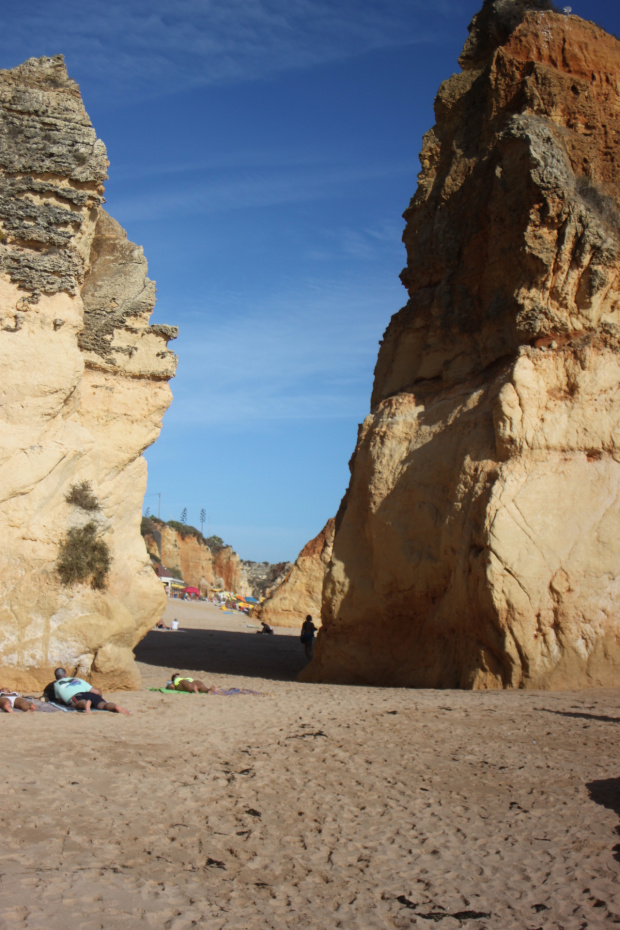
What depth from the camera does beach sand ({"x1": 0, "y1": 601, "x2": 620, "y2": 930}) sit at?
3535mm

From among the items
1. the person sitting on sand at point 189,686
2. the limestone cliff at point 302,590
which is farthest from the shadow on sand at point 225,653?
the limestone cliff at point 302,590

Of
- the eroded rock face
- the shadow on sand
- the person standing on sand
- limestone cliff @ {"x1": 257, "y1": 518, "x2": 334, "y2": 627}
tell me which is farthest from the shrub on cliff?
limestone cliff @ {"x1": 257, "y1": 518, "x2": 334, "y2": 627}

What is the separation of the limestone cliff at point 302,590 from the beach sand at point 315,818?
2122 centimetres

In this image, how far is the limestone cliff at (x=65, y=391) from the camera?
30.3ft

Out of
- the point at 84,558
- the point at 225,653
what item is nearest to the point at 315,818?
the point at 84,558

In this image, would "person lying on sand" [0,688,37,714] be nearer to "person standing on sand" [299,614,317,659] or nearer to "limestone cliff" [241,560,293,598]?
"person standing on sand" [299,614,317,659]

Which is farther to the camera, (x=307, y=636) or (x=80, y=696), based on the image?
(x=307, y=636)

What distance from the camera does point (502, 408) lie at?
10312mm

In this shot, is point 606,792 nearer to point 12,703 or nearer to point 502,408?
point 12,703

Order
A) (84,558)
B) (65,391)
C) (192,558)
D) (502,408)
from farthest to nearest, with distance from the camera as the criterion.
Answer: (192,558), (502,408), (65,391), (84,558)

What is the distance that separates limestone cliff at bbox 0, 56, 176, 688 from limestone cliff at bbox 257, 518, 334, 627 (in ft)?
60.1

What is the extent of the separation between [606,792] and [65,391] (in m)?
7.58

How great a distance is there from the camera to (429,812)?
4848mm

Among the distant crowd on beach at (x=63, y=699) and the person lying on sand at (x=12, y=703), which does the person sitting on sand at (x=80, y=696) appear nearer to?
the distant crowd on beach at (x=63, y=699)
